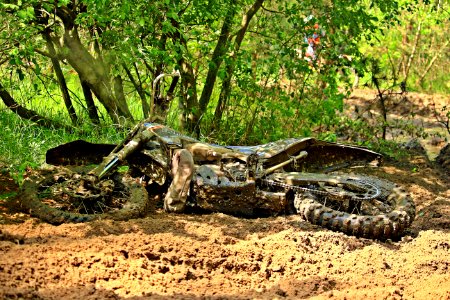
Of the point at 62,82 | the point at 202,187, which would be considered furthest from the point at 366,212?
the point at 62,82

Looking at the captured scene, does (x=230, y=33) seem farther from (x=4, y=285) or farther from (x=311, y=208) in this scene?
(x=4, y=285)

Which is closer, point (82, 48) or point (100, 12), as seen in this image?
point (100, 12)

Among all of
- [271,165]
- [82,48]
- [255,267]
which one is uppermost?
[82,48]

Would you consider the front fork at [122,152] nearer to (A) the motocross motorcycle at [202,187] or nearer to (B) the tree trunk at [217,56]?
(A) the motocross motorcycle at [202,187]

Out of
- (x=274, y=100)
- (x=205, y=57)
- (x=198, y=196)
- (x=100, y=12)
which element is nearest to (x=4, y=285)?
(x=198, y=196)

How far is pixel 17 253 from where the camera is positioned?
17.1 feet

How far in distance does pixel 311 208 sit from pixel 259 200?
522 millimetres

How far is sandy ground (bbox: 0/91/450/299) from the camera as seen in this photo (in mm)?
4910

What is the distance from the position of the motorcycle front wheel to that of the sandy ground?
0.17 metres

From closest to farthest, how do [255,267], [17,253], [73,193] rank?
1. [17,253]
2. [255,267]
3. [73,193]

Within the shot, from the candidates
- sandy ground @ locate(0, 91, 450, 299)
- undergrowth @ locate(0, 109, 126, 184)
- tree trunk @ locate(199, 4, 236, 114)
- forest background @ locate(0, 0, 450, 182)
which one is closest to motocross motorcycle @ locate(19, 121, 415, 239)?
sandy ground @ locate(0, 91, 450, 299)

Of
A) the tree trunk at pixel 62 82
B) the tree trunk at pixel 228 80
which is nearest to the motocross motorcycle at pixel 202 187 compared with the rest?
the tree trunk at pixel 62 82

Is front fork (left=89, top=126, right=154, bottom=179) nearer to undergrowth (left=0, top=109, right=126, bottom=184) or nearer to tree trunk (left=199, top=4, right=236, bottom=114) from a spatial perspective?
undergrowth (left=0, top=109, right=126, bottom=184)

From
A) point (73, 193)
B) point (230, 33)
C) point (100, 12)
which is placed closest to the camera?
point (73, 193)
